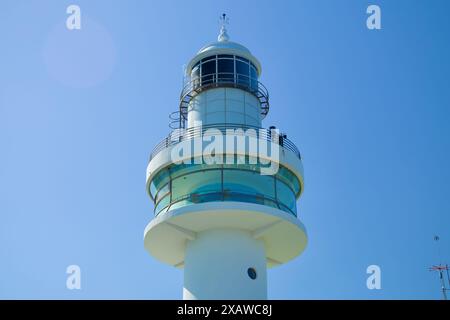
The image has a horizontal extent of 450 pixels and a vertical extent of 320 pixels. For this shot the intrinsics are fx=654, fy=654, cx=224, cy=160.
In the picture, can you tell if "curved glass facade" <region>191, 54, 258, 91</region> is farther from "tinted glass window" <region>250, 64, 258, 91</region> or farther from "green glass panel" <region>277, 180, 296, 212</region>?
"green glass panel" <region>277, 180, 296, 212</region>

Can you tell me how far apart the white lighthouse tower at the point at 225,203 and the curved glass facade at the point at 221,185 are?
39 mm

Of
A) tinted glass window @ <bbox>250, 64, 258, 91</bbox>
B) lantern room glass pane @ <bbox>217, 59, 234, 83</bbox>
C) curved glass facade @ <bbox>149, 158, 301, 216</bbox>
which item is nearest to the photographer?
curved glass facade @ <bbox>149, 158, 301, 216</bbox>

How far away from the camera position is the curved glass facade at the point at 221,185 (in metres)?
25.1

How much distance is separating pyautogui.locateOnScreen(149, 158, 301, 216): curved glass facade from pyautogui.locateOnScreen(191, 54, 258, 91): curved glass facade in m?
5.02

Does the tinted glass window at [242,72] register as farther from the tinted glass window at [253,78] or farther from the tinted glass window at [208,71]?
the tinted glass window at [208,71]

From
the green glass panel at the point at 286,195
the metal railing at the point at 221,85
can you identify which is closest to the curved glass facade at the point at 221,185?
the green glass panel at the point at 286,195

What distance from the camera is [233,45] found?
1179 inches

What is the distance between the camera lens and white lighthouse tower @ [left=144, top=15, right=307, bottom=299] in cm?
2442

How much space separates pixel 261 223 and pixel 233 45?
29.9 feet

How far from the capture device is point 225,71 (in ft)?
95.9

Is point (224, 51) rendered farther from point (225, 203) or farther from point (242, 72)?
point (225, 203)

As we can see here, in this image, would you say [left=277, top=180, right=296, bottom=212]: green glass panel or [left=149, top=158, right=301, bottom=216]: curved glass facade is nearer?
[left=149, top=158, right=301, bottom=216]: curved glass facade

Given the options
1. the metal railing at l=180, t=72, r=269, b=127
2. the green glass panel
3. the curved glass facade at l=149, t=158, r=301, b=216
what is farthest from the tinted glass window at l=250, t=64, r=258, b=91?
the green glass panel
